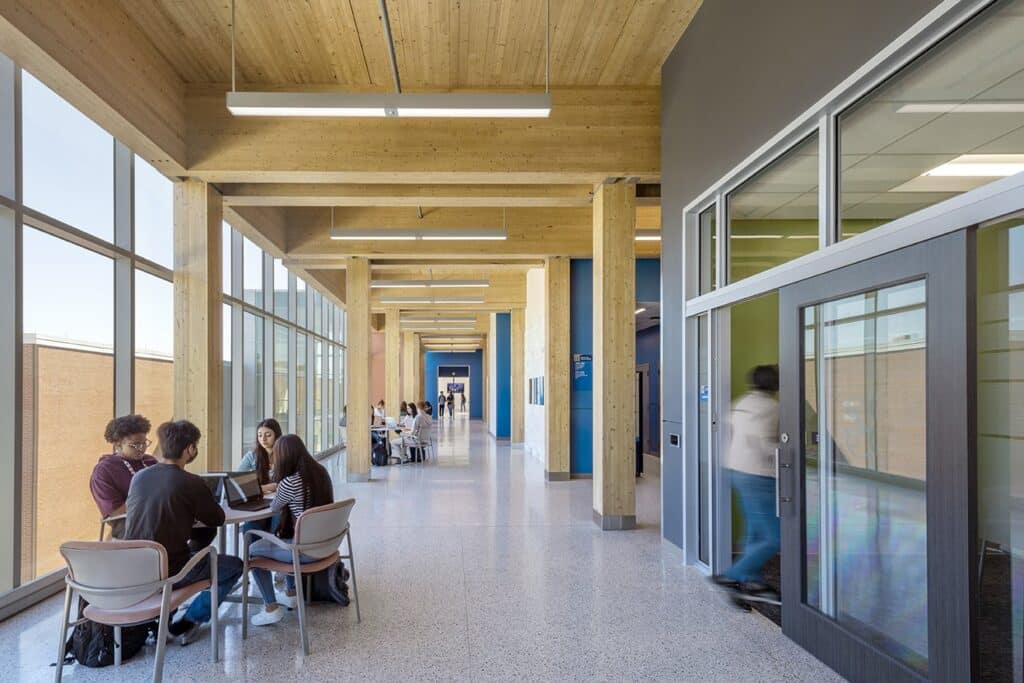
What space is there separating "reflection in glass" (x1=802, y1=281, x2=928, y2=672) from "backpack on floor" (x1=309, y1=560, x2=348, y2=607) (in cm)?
274

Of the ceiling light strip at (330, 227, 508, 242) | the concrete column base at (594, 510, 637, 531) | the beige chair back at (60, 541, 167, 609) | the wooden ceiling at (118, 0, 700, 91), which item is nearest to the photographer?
the beige chair back at (60, 541, 167, 609)

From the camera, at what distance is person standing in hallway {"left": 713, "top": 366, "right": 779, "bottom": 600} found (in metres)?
4.19

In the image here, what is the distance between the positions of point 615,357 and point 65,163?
4785 mm

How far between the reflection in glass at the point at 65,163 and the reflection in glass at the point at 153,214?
424 mm

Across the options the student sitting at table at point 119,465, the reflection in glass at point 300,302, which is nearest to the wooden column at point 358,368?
the reflection in glass at point 300,302

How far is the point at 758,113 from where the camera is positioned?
4152 mm

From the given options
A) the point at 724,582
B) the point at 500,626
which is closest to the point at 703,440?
the point at 724,582

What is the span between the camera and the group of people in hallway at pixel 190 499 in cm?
326

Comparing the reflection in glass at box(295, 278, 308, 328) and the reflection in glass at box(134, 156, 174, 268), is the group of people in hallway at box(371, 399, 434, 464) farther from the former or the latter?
the reflection in glass at box(134, 156, 174, 268)

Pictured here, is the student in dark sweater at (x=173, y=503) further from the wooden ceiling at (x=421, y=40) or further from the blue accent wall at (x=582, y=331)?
the blue accent wall at (x=582, y=331)

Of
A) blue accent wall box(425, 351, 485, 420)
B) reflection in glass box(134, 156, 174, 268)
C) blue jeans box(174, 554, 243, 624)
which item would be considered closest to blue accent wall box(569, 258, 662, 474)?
reflection in glass box(134, 156, 174, 268)

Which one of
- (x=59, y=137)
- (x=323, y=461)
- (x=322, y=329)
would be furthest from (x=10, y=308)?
(x=322, y=329)

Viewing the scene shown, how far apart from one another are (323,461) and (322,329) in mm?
3193

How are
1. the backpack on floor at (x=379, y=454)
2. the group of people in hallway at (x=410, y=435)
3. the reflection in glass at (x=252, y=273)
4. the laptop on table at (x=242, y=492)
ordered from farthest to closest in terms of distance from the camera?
the group of people in hallway at (x=410, y=435) → the backpack on floor at (x=379, y=454) → the reflection in glass at (x=252, y=273) → the laptop on table at (x=242, y=492)
